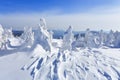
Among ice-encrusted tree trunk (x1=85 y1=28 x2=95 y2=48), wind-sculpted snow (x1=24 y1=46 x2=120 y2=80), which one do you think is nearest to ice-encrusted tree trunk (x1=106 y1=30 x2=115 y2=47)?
ice-encrusted tree trunk (x1=85 y1=28 x2=95 y2=48)

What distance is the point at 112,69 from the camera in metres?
44.2

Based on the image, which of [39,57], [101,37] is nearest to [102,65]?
[39,57]

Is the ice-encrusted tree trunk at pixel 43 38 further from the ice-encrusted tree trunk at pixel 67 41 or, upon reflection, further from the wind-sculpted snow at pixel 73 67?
the ice-encrusted tree trunk at pixel 67 41

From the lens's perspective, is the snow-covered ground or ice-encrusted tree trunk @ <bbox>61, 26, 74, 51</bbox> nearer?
the snow-covered ground

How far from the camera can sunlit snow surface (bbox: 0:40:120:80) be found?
1551 inches

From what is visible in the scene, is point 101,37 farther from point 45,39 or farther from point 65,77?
point 65,77

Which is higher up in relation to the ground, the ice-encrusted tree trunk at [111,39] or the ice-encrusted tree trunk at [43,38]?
the ice-encrusted tree trunk at [43,38]

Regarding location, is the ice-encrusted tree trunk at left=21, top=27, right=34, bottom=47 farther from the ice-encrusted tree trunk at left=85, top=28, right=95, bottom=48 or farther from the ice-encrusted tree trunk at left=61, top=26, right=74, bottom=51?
the ice-encrusted tree trunk at left=85, top=28, right=95, bottom=48

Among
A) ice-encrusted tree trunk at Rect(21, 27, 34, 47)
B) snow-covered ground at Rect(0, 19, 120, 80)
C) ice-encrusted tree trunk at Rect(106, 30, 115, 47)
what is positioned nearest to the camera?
snow-covered ground at Rect(0, 19, 120, 80)

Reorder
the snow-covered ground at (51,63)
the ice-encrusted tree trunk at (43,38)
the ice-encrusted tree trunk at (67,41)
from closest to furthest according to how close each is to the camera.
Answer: the snow-covered ground at (51,63)
the ice-encrusted tree trunk at (43,38)
the ice-encrusted tree trunk at (67,41)

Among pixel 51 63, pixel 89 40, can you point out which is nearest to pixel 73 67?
pixel 51 63

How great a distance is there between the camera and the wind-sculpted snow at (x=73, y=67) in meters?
39.5

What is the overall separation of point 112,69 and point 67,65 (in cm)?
931

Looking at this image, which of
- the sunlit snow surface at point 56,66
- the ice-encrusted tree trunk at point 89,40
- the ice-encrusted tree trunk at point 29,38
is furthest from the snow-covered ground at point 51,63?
the ice-encrusted tree trunk at point 89,40
